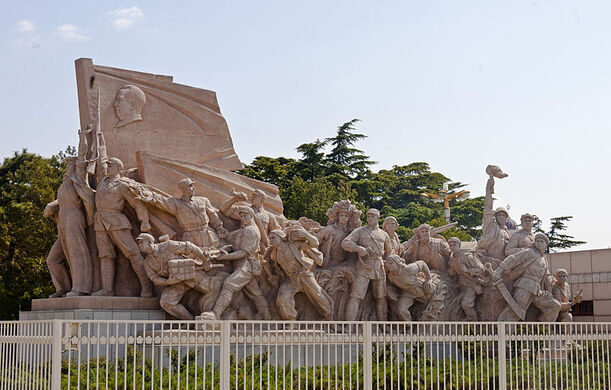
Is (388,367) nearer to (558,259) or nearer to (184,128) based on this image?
(184,128)

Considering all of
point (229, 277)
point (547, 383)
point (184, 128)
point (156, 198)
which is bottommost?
point (547, 383)

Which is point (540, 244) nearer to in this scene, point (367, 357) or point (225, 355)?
point (367, 357)

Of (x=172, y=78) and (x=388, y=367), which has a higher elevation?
(x=172, y=78)

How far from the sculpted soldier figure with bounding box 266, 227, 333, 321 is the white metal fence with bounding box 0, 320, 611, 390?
7.21 ft

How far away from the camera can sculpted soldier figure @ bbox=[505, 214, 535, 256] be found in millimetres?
11789

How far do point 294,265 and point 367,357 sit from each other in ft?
11.0

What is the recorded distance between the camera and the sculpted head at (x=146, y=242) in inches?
368

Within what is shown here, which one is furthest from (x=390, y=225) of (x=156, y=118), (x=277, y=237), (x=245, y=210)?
(x=156, y=118)

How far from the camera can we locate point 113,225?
970cm

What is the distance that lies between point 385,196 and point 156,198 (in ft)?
57.4

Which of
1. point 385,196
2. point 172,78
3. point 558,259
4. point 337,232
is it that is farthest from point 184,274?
point 385,196

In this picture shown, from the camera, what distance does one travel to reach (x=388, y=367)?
699 cm

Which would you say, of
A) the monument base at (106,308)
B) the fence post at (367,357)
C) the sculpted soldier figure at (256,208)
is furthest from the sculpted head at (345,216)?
the fence post at (367,357)

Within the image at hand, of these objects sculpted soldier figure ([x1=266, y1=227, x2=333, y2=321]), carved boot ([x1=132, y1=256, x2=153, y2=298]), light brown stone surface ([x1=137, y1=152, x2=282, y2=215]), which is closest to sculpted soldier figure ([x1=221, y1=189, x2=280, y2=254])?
light brown stone surface ([x1=137, y1=152, x2=282, y2=215])
